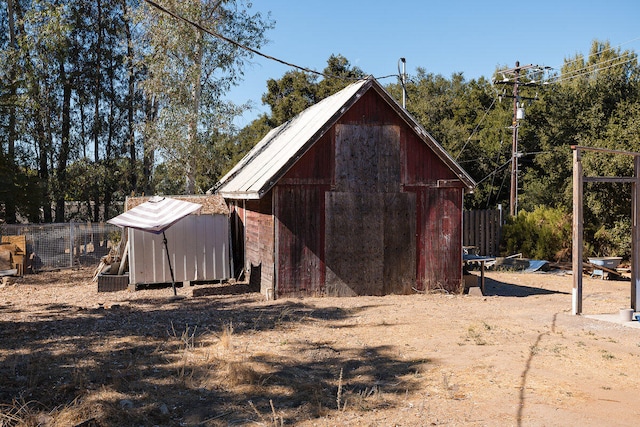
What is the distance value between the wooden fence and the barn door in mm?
11782

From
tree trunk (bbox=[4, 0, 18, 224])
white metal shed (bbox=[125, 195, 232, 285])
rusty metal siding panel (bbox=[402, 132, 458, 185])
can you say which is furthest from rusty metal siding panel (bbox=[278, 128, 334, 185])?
tree trunk (bbox=[4, 0, 18, 224])

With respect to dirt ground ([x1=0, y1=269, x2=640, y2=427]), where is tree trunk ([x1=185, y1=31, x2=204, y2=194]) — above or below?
above

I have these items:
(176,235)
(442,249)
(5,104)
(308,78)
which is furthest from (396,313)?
(308,78)

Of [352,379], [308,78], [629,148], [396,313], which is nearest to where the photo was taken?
[352,379]

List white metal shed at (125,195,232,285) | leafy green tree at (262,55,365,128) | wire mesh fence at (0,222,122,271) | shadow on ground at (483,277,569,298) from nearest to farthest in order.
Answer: white metal shed at (125,195,232,285) → shadow on ground at (483,277,569,298) → wire mesh fence at (0,222,122,271) → leafy green tree at (262,55,365,128)

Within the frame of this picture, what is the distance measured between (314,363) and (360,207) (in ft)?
23.1

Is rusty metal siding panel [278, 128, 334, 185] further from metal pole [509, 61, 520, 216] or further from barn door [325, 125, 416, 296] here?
metal pole [509, 61, 520, 216]

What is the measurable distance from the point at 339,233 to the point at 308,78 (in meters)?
29.8

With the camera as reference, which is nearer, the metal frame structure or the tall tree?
the metal frame structure

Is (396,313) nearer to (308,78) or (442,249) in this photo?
(442,249)

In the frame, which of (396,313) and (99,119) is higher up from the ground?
(99,119)

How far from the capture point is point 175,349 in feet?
31.7

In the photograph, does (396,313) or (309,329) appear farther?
(396,313)

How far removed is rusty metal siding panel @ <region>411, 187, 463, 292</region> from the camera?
1606 cm
